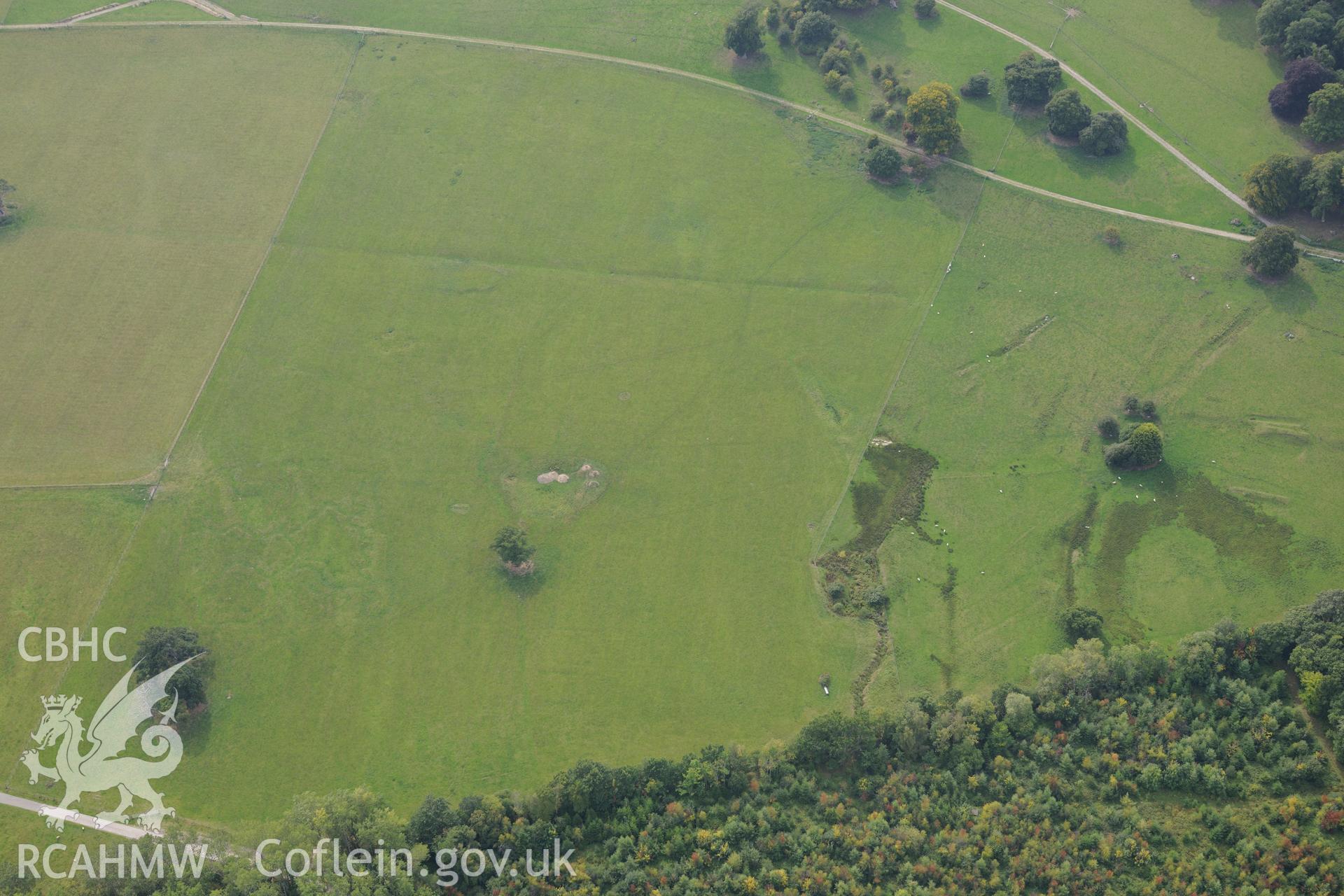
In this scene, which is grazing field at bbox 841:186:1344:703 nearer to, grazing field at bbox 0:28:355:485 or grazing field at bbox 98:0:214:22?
grazing field at bbox 0:28:355:485

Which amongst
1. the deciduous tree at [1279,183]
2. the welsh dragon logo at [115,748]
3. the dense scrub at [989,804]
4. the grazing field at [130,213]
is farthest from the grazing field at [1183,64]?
the welsh dragon logo at [115,748]

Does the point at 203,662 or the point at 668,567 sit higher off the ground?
the point at 668,567

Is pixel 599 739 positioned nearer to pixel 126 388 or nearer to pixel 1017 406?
pixel 1017 406

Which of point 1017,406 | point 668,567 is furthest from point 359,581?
point 1017,406

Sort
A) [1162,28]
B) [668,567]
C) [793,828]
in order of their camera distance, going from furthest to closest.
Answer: [1162,28]
[668,567]
[793,828]

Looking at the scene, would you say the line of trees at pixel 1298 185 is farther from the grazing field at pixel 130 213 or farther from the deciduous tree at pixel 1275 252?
the grazing field at pixel 130 213

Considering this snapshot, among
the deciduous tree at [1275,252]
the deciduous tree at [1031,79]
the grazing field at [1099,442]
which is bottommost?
the grazing field at [1099,442]

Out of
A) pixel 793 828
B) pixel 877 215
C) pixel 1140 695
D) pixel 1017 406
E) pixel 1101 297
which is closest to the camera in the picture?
pixel 793 828

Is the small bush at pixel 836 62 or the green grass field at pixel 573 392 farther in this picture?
the small bush at pixel 836 62
